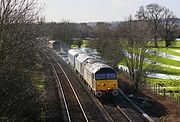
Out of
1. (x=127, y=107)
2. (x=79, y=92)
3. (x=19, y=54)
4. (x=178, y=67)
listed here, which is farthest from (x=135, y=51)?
(x=178, y=67)

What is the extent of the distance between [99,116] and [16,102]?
9.61 metres

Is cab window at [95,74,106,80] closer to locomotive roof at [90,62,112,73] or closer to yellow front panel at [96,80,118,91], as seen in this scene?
yellow front panel at [96,80,118,91]

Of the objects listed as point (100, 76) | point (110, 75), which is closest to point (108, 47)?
point (110, 75)

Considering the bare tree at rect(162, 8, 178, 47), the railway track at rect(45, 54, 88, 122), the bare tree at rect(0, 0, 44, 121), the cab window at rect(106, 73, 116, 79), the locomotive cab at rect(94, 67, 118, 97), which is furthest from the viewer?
the bare tree at rect(162, 8, 178, 47)

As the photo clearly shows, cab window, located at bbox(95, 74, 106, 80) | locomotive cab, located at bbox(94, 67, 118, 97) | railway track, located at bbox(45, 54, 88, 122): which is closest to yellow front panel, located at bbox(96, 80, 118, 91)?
locomotive cab, located at bbox(94, 67, 118, 97)

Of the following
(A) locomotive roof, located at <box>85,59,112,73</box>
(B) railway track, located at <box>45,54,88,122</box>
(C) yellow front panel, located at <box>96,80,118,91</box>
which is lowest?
(B) railway track, located at <box>45,54,88,122</box>

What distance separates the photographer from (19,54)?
16.9m

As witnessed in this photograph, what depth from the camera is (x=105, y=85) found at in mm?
29188

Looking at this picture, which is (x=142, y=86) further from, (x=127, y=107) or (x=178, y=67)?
(x=178, y=67)

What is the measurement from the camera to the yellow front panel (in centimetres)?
2900

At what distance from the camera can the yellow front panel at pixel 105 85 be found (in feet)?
95.1

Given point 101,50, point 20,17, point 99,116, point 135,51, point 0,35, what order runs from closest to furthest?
point 0,35
point 20,17
point 99,116
point 135,51
point 101,50

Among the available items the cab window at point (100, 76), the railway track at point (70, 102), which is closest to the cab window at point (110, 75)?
the cab window at point (100, 76)

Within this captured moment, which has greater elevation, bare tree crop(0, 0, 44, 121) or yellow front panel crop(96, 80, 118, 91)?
bare tree crop(0, 0, 44, 121)
